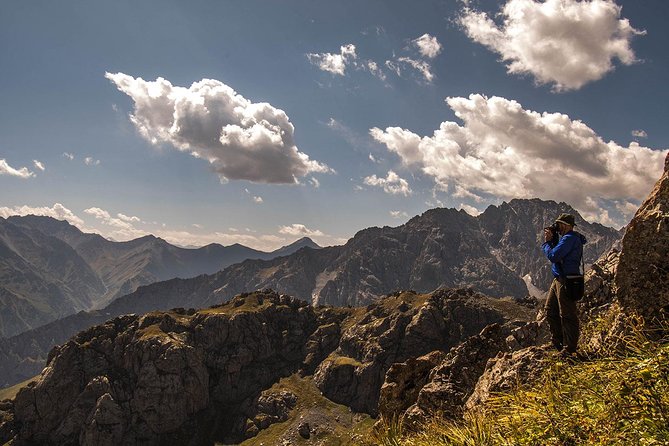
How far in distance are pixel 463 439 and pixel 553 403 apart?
213 cm

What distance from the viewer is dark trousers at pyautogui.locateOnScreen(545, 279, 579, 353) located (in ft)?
40.3

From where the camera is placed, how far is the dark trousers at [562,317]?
40.3ft

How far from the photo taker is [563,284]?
13125mm

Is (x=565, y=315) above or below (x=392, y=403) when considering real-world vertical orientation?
above

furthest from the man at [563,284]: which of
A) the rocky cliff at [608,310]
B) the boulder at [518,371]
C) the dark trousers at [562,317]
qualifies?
the boulder at [518,371]

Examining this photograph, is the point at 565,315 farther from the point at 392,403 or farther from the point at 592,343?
the point at 392,403

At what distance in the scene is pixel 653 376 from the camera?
21.7 ft

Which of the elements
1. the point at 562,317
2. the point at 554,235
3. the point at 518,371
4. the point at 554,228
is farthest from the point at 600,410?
the point at 518,371

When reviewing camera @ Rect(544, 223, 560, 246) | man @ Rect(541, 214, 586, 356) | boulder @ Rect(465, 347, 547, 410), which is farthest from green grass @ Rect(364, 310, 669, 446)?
camera @ Rect(544, 223, 560, 246)

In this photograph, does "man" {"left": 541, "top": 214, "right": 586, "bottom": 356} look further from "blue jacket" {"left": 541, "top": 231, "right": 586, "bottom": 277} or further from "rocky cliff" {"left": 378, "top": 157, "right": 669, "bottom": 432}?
"rocky cliff" {"left": 378, "top": 157, "right": 669, "bottom": 432}

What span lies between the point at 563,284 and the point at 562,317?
1091 mm

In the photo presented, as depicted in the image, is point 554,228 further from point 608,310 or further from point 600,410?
point 600,410

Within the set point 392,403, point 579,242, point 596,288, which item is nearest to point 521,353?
point 596,288

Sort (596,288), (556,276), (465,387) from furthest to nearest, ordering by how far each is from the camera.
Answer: (465,387)
(596,288)
(556,276)
